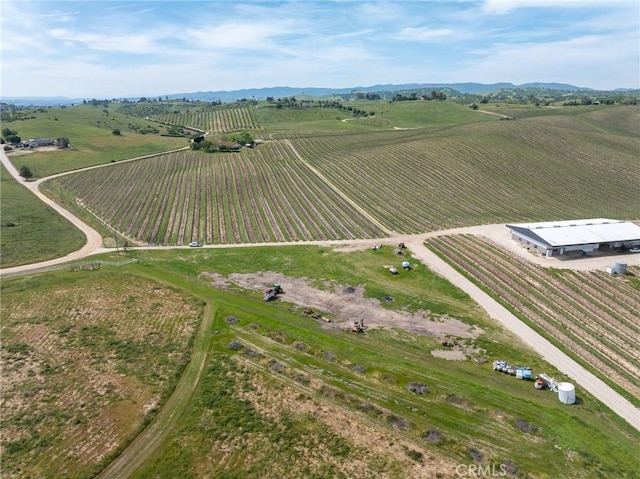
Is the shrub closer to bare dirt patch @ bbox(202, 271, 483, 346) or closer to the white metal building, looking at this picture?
bare dirt patch @ bbox(202, 271, 483, 346)

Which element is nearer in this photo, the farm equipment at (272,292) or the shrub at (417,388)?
the shrub at (417,388)

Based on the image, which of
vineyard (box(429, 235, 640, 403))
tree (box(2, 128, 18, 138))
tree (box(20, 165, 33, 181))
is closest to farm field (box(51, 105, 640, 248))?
tree (box(20, 165, 33, 181))

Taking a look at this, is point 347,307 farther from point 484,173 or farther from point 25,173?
point 25,173

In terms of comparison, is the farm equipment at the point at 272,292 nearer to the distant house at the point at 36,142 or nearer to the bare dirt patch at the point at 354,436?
the bare dirt patch at the point at 354,436

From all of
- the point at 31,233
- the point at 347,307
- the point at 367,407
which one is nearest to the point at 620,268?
the point at 347,307

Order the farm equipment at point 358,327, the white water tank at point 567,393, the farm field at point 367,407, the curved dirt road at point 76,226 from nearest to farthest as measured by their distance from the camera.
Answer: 1. the farm field at point 367,407
2. the white water tank at point 567,393
3. the farm equipment at point 358,327
4. the curved dirt road at point 76,226

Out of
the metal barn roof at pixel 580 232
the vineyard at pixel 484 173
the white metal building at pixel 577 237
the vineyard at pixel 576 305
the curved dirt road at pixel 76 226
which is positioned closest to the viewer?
the vineyard at pixel 576 305

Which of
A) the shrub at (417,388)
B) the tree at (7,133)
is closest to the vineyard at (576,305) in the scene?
the shrub at (417,388)

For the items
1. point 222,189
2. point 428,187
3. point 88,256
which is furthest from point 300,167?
point 88,256

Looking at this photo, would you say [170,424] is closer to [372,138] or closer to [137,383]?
[137,383]
